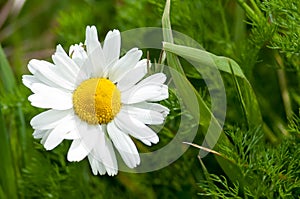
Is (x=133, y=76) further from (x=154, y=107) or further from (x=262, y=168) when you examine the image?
(x=262, y=168)

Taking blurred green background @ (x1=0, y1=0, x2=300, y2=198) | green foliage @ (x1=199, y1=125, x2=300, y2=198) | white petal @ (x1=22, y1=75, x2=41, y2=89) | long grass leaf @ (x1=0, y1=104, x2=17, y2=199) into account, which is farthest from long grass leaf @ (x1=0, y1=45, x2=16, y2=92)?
green foliage @ (x1=199, y1=125, x2=300, y2=198)

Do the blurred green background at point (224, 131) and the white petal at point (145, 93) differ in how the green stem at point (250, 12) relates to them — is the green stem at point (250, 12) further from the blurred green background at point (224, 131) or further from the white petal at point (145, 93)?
the white petal at point (145, 93)

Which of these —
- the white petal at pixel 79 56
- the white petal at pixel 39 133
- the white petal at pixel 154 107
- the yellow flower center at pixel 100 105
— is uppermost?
the white petal at pixel 79 56

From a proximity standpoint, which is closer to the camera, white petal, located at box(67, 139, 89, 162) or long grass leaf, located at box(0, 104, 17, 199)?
white petal, located at box(67, 139, 89, 162)

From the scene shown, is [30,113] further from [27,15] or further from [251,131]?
[27,15]

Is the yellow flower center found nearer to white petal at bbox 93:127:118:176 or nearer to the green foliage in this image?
white petal at bbox 93:127:118:176

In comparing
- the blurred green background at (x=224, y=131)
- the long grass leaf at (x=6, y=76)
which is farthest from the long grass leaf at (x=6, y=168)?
the long grass leaf at (x=6, y=76)

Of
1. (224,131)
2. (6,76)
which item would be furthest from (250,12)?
(6,76)
